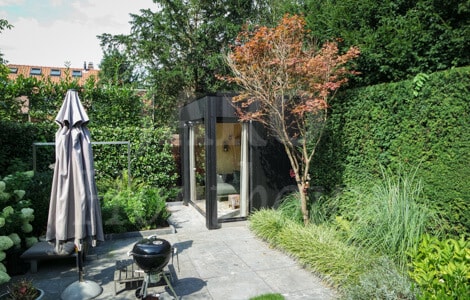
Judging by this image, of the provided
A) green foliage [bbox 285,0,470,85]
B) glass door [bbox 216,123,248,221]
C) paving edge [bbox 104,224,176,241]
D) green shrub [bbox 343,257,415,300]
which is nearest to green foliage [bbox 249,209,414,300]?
green shrub [bbox 343,257,415,300]

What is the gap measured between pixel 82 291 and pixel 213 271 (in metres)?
1.75

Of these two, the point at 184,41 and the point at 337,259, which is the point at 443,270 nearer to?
the point at 337,259

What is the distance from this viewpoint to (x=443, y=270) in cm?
297

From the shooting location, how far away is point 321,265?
4422mm

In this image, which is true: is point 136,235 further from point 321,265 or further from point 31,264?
point 321,265

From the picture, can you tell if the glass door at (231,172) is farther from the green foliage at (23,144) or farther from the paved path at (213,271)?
the green foliage at (23,144)

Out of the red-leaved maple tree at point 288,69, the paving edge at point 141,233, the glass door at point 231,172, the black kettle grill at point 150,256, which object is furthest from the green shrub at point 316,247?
the black kettle grill at point 150,256

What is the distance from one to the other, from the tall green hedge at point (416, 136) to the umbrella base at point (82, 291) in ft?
14.6

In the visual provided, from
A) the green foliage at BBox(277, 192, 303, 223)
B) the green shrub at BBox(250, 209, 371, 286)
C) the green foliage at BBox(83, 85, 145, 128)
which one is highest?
the green foliage at BBox(83, 85, 145, 128)

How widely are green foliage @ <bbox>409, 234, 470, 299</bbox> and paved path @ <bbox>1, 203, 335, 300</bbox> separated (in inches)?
47.1

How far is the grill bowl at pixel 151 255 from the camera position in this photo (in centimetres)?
366

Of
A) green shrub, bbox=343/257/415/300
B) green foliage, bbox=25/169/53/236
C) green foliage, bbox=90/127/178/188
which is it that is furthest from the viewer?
green foliage, bbox=90/127/178/188

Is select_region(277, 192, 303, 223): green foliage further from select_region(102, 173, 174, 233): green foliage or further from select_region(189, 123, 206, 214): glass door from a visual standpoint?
select_region(102, 173, 174, 233): green foliage

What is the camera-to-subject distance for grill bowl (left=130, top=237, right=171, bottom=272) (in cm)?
366
